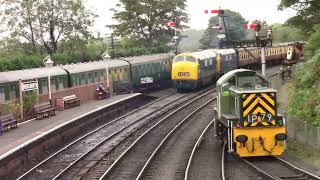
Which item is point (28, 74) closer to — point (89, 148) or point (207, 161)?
point (89, 148)

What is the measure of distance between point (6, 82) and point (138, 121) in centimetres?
723

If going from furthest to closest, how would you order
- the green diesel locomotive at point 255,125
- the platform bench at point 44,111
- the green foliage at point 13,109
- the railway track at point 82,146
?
the platform bench at point 44,111
the green foliage at point 13,109
the railway track at point 82,146
the green diesel locomotive at point 255,125

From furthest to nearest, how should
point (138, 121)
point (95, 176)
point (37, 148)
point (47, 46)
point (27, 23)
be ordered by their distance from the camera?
point (47, 46) → point (27, 23) → point (138, 121) → point (37, 148) → point (95, 176)

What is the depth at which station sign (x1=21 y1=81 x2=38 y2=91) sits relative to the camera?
87.1 ft

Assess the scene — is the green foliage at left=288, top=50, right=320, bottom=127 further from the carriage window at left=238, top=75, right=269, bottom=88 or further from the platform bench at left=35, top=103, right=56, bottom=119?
the platform bench at left=35, top=103, right=56, bottom=119

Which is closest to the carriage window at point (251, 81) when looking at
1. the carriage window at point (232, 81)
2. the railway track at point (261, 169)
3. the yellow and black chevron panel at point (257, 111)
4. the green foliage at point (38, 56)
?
the carriage window at point (232, 81)

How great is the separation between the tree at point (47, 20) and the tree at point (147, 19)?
1884cm

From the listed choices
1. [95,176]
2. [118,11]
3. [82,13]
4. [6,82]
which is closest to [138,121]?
[6,82]

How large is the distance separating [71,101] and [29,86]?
4.62 meters

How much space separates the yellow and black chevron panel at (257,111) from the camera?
54.9ft

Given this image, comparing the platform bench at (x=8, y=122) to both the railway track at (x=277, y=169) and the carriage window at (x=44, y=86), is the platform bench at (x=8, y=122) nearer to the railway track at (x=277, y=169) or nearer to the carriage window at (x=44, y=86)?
the carriage window at (x=44, y=86)

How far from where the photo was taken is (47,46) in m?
49.1

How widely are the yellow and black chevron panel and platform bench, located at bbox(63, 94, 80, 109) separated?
16162mm

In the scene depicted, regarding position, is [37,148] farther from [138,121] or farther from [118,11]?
[118,11]
